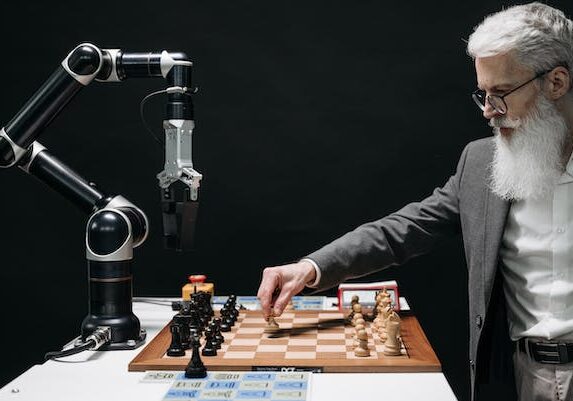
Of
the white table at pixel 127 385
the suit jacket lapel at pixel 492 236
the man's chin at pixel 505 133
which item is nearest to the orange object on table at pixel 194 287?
the white table at pixel 127 385

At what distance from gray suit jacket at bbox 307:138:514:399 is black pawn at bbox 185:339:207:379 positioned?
0.57 metres

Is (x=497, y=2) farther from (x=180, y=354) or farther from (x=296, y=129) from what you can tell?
(x=180, y=354)

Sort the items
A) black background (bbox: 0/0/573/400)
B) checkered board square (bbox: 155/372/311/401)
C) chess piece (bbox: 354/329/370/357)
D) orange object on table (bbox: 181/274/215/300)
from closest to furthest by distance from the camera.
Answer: checkered board square (bbox: 155/372/311/401) < chess piece (bbox: 354/329/370/357) < orange object on table (bbox: 181/274/215/300) < black background (bbox: 0/0/573/400)

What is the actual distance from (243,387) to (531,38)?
1310 mm

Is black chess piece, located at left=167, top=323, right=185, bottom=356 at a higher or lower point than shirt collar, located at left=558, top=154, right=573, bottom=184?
lower

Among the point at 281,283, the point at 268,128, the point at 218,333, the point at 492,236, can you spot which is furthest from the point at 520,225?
the point at 268,128

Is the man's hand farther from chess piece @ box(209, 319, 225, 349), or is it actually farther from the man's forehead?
the man's forehead

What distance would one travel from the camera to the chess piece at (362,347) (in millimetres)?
2191

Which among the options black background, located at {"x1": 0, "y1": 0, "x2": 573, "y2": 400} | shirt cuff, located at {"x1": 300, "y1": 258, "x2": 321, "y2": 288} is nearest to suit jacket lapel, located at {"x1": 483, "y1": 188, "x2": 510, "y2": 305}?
shirt cuff, located at {"x1": 300, "y1": 258, "x2": 321, "y2": 288}

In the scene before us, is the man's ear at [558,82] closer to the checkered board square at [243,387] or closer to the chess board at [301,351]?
the chess board at [301,351]

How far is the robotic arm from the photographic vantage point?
7.95 feet

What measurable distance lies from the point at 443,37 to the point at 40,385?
2497mm

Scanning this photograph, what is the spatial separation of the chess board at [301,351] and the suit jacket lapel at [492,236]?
0.27 m

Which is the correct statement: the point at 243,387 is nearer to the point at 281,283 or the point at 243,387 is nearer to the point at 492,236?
the point at 281,283
